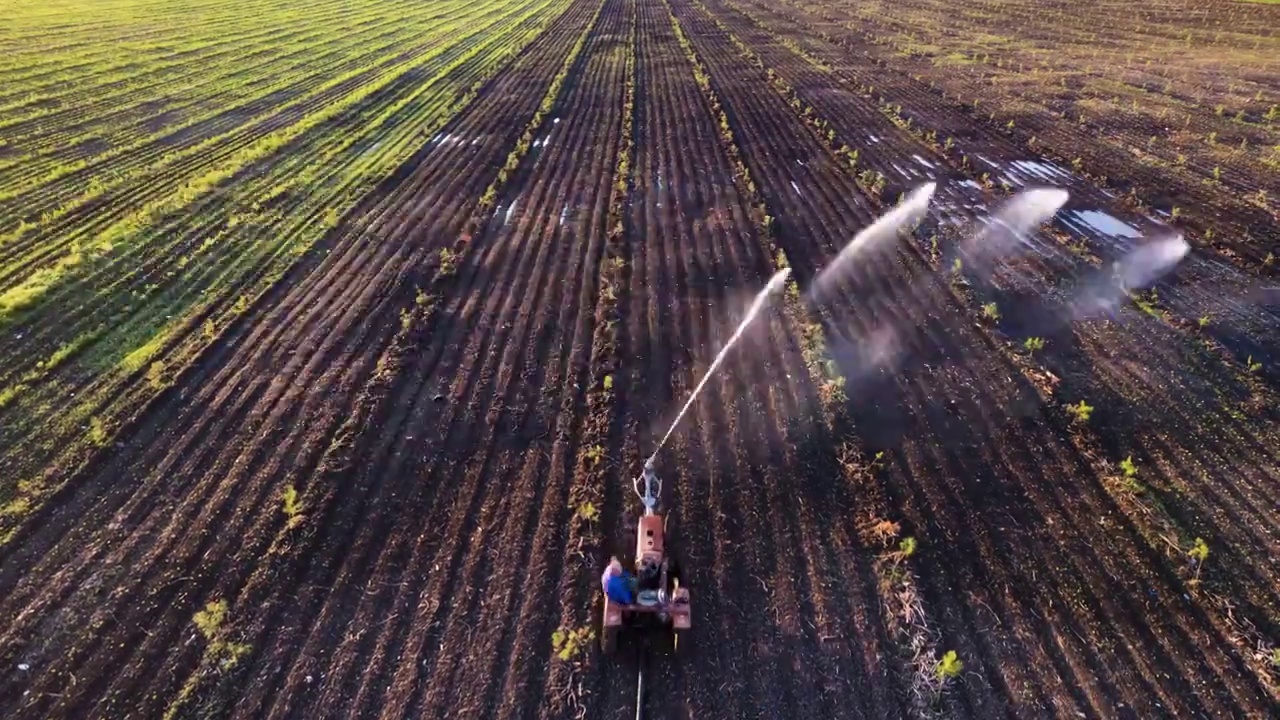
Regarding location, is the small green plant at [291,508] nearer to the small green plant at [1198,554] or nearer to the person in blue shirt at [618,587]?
the person in blue shirt at [618,587]

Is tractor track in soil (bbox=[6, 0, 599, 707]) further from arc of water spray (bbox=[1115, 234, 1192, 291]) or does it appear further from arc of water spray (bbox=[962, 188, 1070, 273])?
arc of water spray (bbox=[1115, 234, 1192, 291])

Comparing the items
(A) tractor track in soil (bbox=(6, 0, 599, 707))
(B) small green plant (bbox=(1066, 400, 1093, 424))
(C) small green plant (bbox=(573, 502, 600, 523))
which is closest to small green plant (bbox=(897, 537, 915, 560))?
(C) small green plant (bbox=(573, 502, 600, 523))

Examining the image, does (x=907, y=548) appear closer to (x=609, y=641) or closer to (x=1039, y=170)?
(x=609, y=641)

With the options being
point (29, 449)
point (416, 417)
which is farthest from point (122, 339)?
point (416, 417)

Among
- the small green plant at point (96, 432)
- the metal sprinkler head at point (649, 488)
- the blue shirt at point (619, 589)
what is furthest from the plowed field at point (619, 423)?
the blue shirt at point (619, 589)

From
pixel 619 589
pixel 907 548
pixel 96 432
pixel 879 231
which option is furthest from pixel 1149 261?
pixel 96 432

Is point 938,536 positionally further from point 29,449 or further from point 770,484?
point 29,449
